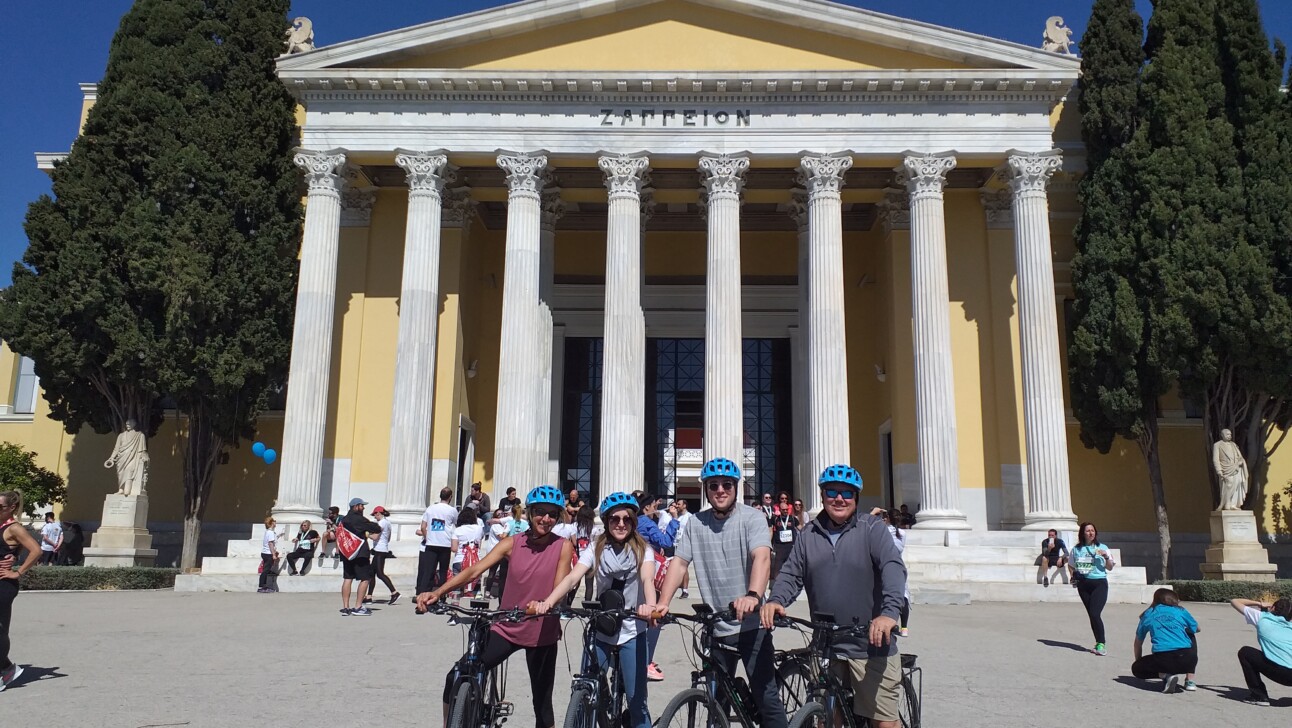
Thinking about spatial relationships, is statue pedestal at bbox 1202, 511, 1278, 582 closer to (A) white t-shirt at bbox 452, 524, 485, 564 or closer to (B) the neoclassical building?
(B) the neoclassical building

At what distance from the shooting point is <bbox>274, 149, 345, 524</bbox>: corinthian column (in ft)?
67.4

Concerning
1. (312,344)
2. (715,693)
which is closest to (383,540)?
(312,344)

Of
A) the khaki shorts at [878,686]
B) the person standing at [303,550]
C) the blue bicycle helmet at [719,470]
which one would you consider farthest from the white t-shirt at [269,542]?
the khaki shorts at [878,686]

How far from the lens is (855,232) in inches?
1078

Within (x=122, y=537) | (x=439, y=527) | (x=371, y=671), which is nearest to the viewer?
(x=371, y=671)

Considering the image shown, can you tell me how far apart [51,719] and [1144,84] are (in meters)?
23.7

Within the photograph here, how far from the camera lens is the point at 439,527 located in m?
14.2

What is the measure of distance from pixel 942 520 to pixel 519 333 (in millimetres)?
10018

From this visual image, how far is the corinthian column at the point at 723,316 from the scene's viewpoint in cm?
2045

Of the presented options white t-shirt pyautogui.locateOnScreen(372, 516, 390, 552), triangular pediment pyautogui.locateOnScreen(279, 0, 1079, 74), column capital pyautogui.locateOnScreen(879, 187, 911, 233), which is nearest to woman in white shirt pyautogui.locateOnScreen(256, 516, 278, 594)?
white t-shirt pyautogui.locateOnScreen(372, 516, 390, 552)

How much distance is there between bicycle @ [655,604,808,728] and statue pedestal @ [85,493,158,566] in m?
18.9

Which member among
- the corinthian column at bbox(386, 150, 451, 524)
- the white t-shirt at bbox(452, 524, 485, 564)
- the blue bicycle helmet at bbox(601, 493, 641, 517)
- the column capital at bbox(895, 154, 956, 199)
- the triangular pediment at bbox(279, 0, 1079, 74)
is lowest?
the white t-shirt at bbox(452, 524, 485, 564)

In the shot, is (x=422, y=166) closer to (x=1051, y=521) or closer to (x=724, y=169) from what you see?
(x=724, y=169)

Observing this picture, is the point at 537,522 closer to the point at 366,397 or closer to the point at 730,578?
the point at 730,578
